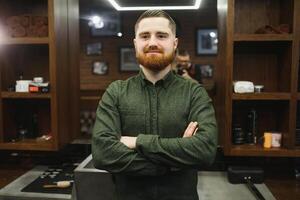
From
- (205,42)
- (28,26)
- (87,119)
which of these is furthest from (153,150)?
(205,42)

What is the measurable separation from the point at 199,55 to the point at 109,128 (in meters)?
5.25

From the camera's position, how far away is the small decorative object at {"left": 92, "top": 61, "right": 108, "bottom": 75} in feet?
22.1

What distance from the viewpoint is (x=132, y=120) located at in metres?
1.48

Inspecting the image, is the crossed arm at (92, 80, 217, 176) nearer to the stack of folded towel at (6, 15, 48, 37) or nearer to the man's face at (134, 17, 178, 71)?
the man's face at (134, 17, 178, 71)

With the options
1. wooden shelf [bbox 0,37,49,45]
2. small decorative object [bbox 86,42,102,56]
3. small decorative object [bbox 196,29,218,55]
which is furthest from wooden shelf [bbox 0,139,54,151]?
small decorative object [bbox 196,29,218,55]

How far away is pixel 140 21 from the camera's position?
1487mm

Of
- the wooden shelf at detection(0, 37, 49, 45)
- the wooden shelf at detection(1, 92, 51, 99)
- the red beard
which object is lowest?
the wooden shelf at detection(1, 92, 51, 99)

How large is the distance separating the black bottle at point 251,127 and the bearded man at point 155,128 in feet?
3.36

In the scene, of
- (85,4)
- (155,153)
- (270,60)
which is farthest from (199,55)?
(155,153)

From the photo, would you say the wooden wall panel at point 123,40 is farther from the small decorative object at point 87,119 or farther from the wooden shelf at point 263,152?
the wooden shelf at point 263,152

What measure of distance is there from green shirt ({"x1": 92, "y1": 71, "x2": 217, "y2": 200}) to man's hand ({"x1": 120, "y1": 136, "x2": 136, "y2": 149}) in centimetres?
2

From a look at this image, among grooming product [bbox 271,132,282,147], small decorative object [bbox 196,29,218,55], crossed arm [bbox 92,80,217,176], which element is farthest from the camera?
small decorative object [bbox 196,29,218,55]

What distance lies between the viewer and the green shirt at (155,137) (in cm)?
135

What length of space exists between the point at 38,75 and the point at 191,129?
1.77 m
